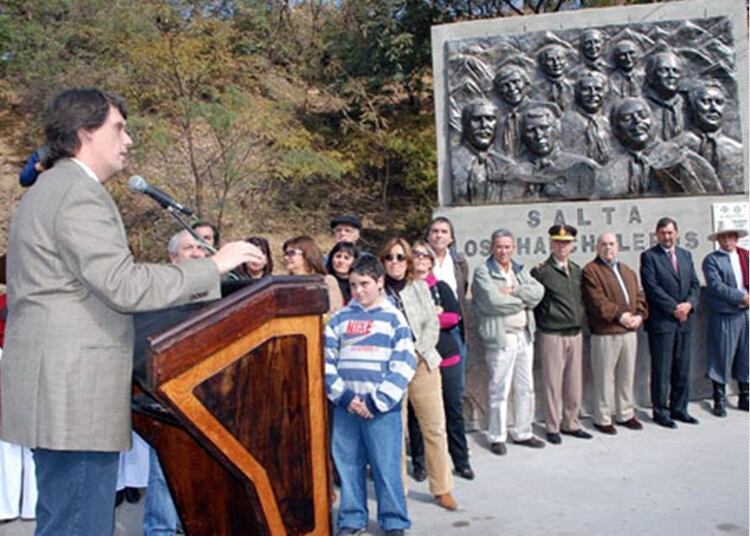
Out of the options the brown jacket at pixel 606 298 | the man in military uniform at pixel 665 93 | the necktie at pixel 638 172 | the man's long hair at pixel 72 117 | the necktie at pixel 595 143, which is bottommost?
the brown jacket at pixel 606 298

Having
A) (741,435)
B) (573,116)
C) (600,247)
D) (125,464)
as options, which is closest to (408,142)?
(573,116)

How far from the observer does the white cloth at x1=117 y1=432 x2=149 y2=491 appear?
4923mm

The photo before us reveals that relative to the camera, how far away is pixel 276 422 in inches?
85.3

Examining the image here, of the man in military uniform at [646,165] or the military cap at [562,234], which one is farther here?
the man in military uniform at [646,165]

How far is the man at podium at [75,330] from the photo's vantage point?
2.05 metres

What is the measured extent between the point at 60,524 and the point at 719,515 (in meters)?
3.70

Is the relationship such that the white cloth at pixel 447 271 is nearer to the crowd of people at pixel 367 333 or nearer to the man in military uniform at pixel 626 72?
the crowd of people at pixel 367 333

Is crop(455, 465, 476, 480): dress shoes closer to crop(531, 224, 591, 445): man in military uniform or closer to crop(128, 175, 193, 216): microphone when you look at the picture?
crop(531, 224, 591, 445): man in military uniform

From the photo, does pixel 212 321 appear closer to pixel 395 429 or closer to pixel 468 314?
pixel 395 429

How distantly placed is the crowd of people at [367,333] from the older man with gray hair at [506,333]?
0.01 metres

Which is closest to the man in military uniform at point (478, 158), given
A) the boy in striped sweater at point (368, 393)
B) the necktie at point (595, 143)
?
the necktie at point (595, 143)

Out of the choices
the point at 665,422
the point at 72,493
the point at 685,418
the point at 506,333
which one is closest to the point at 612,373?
the point at 665,422

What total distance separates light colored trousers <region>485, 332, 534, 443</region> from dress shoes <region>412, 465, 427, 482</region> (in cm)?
80

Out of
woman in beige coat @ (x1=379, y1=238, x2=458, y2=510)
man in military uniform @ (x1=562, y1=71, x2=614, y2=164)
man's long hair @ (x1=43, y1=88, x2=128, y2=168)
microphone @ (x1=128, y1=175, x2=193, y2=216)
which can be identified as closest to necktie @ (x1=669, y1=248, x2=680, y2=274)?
man in military uniform @ (x1=562, y1=71, x2=614, y2=164)
